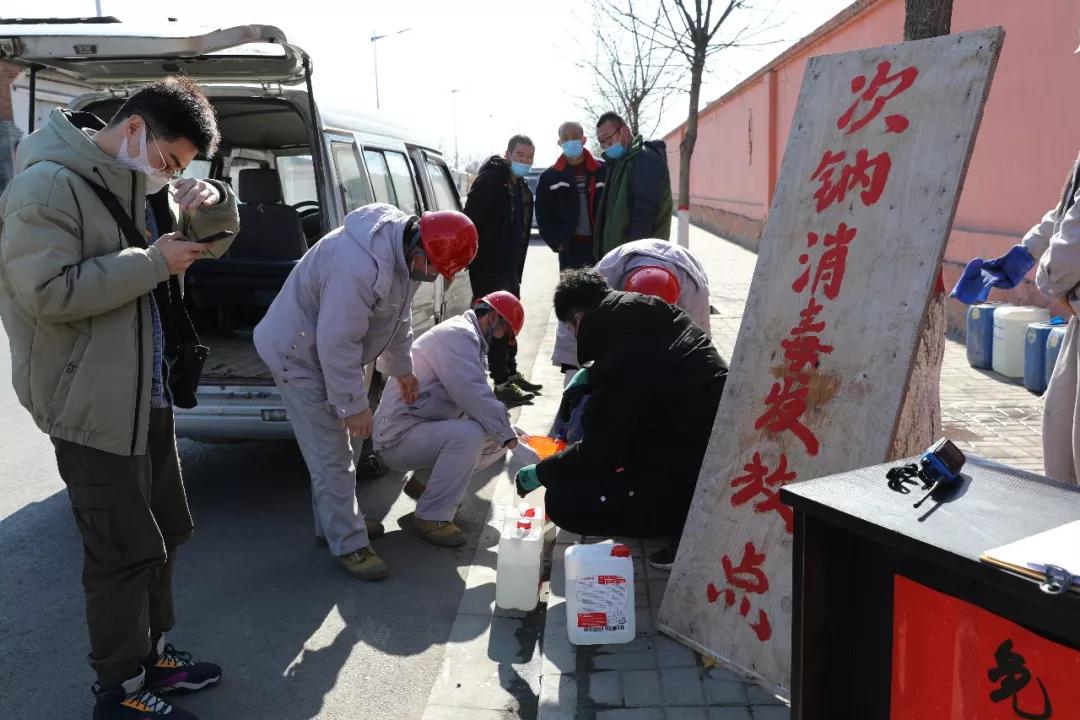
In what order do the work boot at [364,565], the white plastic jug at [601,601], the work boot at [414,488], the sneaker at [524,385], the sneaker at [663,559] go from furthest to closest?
the sneaker at [524,385]
the work boot at [414,488]
the work boot at [364,565]
the sneaker at [663,559]
the white plastic jug at [601,601]

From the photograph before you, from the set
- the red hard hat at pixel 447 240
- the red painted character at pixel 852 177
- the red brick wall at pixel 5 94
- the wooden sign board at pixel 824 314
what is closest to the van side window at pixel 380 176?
the red hard hat at pixel 447 240

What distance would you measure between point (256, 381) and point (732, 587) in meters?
2.76

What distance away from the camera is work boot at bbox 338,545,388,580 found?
408cm

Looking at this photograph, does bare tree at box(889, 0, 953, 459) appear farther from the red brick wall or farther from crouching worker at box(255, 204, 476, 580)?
the red brick wall

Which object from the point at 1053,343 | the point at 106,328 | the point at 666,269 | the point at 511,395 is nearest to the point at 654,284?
the point at 666,269

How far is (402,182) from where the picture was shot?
658 cm

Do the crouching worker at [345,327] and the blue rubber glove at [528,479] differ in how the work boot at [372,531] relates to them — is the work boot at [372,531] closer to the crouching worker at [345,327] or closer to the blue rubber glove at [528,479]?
the crouching worker at [345,327]

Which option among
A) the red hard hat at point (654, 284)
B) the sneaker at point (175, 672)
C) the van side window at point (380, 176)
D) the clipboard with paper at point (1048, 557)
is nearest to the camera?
the clipboard with paper at point (1048, 557)

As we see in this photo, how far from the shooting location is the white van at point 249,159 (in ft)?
14.0

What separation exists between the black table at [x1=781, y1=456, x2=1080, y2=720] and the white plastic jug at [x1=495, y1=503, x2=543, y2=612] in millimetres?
1822

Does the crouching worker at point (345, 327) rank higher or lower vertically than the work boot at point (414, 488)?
higher

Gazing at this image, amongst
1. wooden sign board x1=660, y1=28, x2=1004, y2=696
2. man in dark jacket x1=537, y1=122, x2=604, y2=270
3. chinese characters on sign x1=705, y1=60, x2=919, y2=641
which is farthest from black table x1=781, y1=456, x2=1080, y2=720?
man in dark jacket x1=537, y1=122, x2=604, y2=270

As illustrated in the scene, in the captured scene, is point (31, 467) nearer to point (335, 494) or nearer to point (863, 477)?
point (335, 494)

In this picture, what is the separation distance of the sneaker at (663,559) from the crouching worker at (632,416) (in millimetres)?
158
